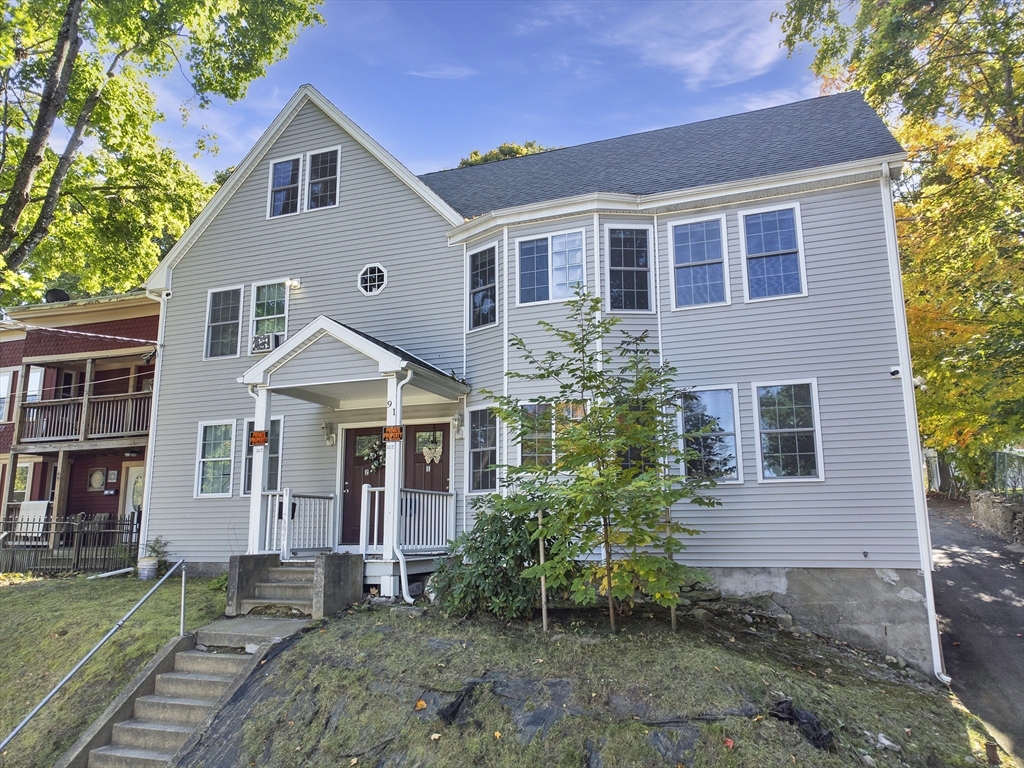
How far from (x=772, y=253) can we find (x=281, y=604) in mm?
8669

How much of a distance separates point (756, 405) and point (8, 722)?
10.2 m

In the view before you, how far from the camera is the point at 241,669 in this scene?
7195 millimetres

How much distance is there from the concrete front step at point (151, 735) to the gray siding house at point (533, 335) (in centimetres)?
300

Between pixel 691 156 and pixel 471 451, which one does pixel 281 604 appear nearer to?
pixel 471 451

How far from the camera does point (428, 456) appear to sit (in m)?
11.7

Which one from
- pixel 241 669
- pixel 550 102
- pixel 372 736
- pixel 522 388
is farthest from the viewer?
pixel 550 102

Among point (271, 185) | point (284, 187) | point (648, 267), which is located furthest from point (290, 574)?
point (271, 185)

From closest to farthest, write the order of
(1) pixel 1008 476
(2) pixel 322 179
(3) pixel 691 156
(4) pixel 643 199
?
(4) pixel 643 199, (3) pixel 691 156, (2) pixel 322 179, (1) pixel 1008 476

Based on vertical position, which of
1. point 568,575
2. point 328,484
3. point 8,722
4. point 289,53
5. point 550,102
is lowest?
point 8,722

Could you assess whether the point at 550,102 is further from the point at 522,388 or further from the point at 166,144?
the point at 166,144

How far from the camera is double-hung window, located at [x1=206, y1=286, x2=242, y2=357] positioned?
13.5 meters

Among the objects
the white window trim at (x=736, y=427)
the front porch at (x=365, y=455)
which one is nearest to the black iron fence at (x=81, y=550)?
the front porch at (x=365, y=455)

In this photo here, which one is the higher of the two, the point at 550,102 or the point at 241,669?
the point at 550,102

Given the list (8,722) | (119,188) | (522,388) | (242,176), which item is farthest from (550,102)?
(8,722)
